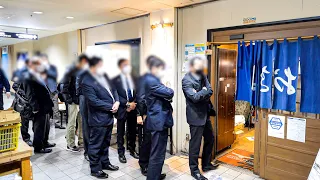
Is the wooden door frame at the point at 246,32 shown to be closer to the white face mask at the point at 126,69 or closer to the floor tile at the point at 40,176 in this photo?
the floor tile at the point at 40,176

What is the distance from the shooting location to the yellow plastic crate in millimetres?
1280

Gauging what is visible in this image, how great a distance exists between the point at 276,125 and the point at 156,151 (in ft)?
4.58

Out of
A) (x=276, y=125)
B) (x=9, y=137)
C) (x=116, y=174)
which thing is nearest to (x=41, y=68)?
(x=9, y=137)

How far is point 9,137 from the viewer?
1322mm

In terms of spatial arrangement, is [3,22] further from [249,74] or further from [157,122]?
[249,74]

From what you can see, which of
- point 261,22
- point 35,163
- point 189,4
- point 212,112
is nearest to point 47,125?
point 35,163

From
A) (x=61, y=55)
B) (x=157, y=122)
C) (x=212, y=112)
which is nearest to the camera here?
(x=61, y=55)

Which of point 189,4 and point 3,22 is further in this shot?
point 189,4

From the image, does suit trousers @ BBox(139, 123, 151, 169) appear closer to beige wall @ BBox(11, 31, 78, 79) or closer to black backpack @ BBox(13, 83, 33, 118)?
black backpack @ BBox(13, 83, 33, 118)

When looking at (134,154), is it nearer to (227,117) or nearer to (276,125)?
(227,117)

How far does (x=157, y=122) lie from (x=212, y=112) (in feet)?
2.77

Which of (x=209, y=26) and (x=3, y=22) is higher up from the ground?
(x=209, y=26)

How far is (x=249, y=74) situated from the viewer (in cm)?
265

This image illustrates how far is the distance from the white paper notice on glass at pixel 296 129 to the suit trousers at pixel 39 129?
315 centimetres
